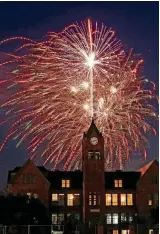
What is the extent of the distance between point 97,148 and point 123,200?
9.16m

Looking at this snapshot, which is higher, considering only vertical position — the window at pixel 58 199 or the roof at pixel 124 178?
the roof at pixel 124 178

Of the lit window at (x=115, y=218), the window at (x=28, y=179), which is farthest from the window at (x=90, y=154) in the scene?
the lit window at (x=115, y=218)

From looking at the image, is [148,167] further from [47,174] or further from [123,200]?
A: [47,174]

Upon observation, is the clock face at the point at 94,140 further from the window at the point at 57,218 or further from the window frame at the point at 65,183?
the window at the point at 57,218

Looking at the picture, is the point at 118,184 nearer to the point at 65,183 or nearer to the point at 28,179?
the point at 65,183

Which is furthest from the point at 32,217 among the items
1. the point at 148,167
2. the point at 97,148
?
the point at 148,167

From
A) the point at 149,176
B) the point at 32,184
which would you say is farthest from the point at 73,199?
the point at 149,176

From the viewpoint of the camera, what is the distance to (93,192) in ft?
231

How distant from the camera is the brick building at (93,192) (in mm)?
70125

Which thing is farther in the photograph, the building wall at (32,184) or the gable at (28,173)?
the gable at (28,173)

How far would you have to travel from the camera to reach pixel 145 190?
7269 centimetres

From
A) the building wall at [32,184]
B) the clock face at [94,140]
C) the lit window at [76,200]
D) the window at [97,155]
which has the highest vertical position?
the clock face at [94,140]

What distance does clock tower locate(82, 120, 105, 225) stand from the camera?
70125 millimetres

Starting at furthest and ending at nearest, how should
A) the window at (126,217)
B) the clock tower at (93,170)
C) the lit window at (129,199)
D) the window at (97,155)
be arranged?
the lit window at (129,199)
the window at (126,217)
the window at (97,155)
the clock tower at (93,170)
